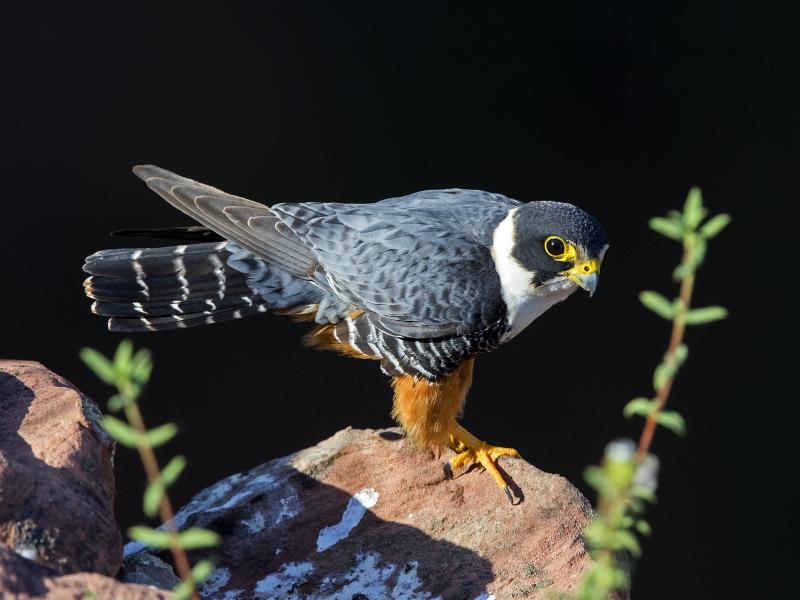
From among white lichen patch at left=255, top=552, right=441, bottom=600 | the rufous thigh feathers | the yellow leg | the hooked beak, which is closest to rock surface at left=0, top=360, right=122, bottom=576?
white lichen patch at left=255, top=552, right=441, bottom=600

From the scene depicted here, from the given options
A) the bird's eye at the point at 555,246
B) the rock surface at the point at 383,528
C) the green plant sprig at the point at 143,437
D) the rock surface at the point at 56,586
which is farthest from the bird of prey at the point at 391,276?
the green plant sprig at the point at 143,437

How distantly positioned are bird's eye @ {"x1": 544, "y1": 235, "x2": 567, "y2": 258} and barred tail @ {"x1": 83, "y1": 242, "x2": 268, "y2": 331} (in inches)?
39.0

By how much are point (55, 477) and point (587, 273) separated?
1.69 meters

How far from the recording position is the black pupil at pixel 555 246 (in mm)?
3131

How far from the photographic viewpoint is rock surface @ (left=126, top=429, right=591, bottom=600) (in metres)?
2.72

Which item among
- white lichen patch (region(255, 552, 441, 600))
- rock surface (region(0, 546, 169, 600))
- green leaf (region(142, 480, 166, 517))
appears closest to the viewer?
green leaf (region(142, 480, 166, 517))

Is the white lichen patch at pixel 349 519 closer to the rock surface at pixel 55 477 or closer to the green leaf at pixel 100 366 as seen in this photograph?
the rock surface at pixel 55 477

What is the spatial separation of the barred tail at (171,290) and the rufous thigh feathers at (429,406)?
57 centimetres

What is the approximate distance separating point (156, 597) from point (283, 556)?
1091 millimetres


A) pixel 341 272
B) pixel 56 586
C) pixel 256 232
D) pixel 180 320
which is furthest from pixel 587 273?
pixel 56 586

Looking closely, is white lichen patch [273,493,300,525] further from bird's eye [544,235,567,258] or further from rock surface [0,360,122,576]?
bird's eye [544,235,567,258]

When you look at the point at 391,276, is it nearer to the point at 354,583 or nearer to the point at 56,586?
the point at 354,583

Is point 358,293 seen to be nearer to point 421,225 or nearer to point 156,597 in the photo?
point 421,225

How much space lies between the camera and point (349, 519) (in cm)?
299
